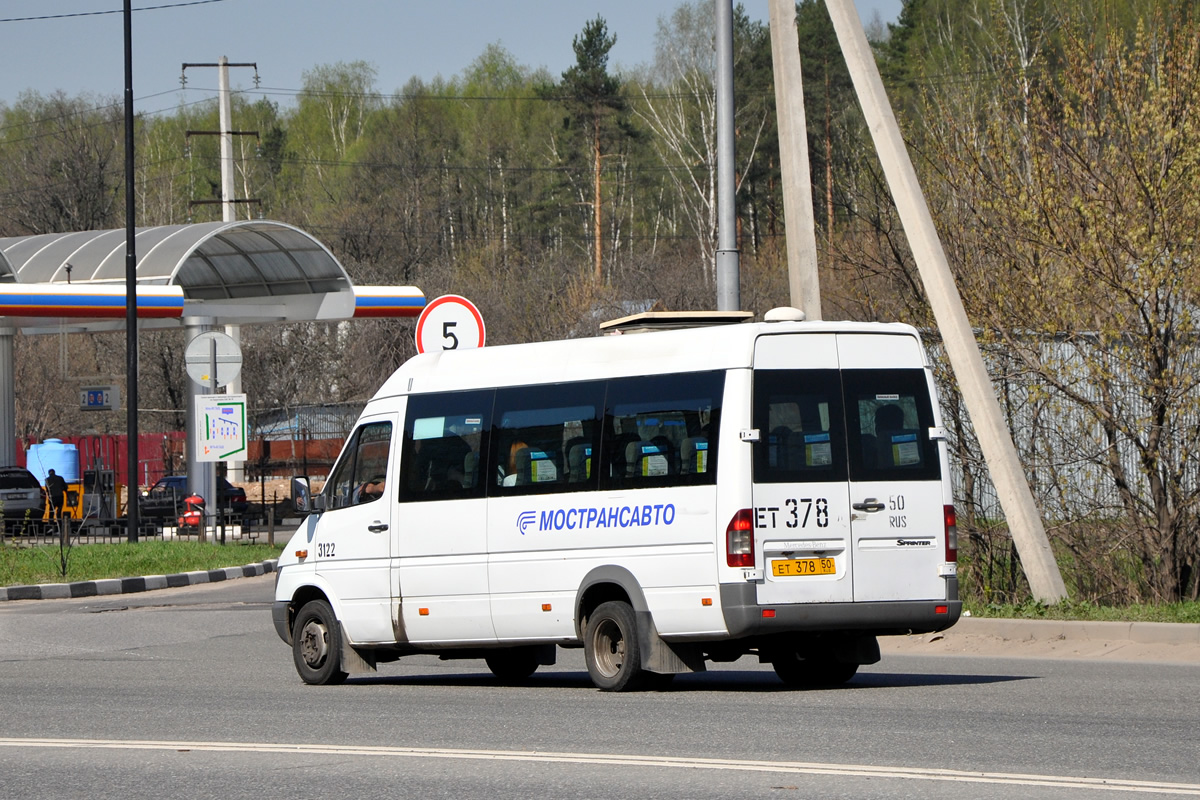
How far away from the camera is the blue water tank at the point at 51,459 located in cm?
4288

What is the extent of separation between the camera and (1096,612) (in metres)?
14.5

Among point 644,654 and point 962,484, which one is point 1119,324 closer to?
point 962,484

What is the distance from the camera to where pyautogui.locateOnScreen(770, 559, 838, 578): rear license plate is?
10.4 meters

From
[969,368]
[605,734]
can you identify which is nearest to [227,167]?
[969,368]

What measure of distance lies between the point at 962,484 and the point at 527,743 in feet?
32.9

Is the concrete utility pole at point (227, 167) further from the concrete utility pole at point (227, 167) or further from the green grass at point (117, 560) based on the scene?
the green grass at point (117, 560)

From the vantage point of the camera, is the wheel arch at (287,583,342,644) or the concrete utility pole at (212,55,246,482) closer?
the wheel arch at (287,583,342,644)

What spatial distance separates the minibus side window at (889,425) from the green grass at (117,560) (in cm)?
1488

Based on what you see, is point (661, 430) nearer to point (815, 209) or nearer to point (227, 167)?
point (227, 167)

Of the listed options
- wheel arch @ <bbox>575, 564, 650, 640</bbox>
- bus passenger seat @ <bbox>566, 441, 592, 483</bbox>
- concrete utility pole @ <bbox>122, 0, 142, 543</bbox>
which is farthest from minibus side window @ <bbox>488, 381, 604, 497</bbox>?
concrete utility pole @ <bbox>122, 0, 142, 543</bbox>

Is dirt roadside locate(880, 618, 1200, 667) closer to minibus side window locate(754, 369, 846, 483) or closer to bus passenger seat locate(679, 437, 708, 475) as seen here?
minibus side window locate(754, 369, 846, 483)

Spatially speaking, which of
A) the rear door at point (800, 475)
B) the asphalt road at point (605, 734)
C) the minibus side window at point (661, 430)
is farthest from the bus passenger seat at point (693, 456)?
the asphalt road at point (605, 734)

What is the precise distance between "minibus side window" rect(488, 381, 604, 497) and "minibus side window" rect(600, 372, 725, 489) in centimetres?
14

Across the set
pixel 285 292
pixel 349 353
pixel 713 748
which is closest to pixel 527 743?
pixel 713 748
